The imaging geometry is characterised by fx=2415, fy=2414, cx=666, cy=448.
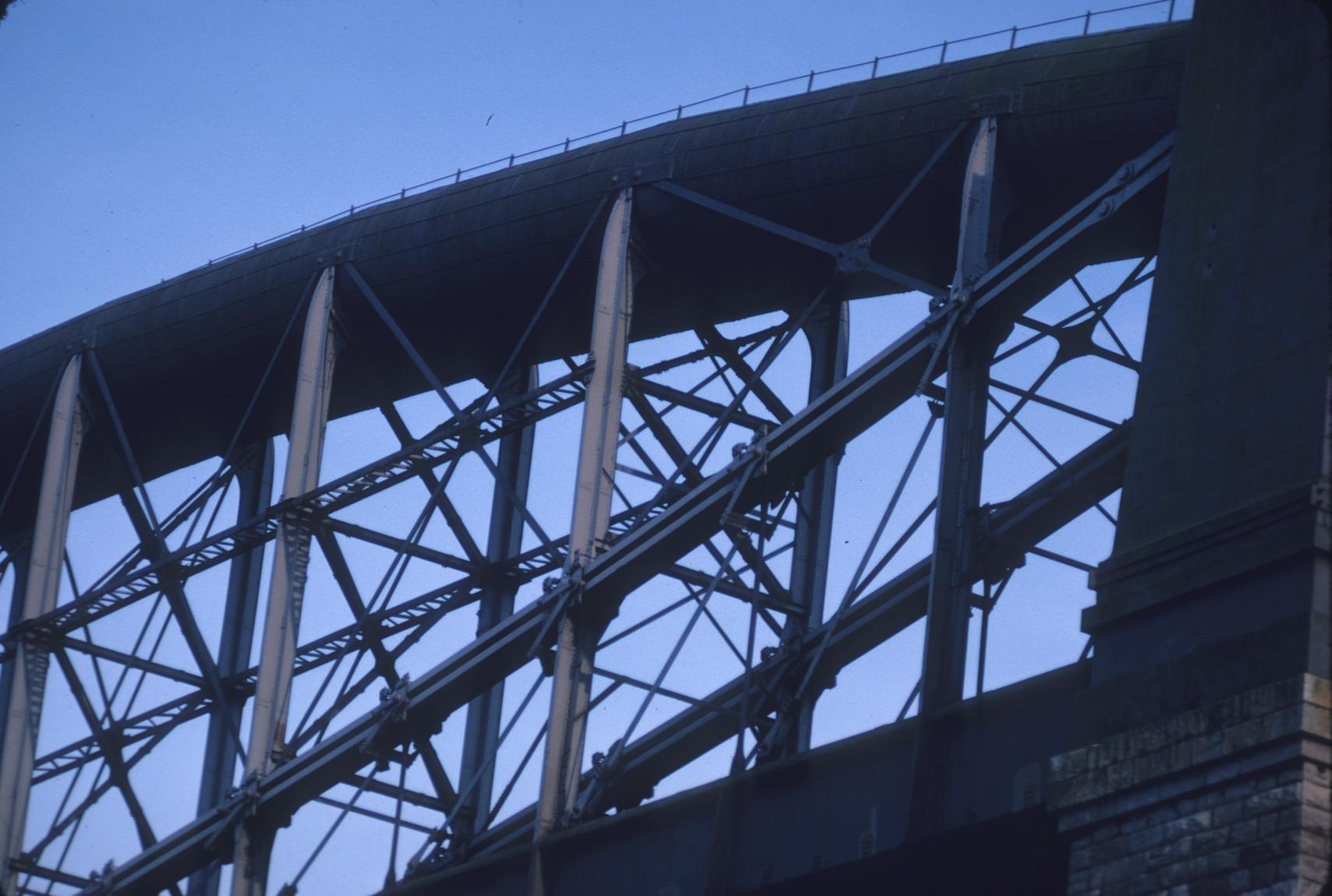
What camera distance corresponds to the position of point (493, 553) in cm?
3122

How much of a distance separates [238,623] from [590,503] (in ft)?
28.5

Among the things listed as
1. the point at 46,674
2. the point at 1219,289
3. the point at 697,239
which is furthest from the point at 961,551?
the point at 46,674

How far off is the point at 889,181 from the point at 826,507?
451 cm

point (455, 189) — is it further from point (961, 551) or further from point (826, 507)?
point (961, 551)

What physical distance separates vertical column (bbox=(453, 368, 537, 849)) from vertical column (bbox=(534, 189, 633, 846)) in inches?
83.1

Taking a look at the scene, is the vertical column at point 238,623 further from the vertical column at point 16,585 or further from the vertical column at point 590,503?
the vertical column at point 590,503

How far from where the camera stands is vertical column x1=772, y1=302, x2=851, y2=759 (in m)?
28.0

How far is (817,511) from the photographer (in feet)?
93.9

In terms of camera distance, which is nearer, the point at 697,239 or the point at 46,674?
the point at 697,239

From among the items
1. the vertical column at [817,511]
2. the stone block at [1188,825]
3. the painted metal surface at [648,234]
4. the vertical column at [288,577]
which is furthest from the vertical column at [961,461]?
the vertical column at [288,577]

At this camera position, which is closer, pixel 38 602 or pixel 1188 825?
pixel 1188 825

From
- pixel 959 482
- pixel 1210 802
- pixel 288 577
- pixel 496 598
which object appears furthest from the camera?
pixel 496 598

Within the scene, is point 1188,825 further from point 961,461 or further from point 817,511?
point 817,511

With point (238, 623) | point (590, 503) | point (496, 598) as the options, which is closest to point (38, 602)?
point (238, 623)
